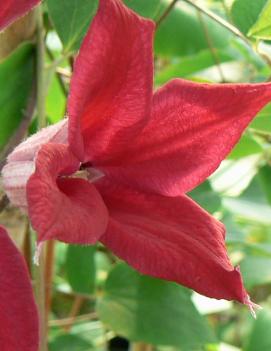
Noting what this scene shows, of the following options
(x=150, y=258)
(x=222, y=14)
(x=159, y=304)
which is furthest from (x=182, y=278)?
(x=222, y=14)

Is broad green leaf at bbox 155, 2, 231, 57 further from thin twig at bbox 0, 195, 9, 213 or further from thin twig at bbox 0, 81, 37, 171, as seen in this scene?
thin twig at bbox 0, 195, 9, 213

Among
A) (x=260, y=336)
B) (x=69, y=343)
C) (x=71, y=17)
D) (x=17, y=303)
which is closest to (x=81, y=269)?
(x=69, y=343)

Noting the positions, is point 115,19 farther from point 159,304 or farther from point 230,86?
point 159,304

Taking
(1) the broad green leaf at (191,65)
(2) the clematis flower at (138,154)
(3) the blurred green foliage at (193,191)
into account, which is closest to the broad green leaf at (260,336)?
(3) the blurred green foliage at (193,191)

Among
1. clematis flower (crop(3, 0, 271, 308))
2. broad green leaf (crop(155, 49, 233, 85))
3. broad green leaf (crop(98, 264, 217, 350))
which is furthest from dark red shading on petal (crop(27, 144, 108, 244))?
broad green leaf (crop(155, 49, 233, 85))

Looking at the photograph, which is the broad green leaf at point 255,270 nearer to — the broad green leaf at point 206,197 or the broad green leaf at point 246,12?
the broad green leaf at point 206,197

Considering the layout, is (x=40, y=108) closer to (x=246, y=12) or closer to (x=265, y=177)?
(x=246, y=12)
